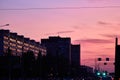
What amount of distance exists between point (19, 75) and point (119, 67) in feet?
234

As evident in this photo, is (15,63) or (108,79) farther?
(15,63)

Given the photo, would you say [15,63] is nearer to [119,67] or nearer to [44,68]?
[44,68]

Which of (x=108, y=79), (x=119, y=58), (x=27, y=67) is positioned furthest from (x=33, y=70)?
(x=119, y=58)

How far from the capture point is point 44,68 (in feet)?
452

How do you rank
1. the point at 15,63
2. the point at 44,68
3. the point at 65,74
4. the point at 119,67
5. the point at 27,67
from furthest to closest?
the point at 65,74 < the point at 44,68 < the point at 27,67 < the point at 15,63 < the point at 119,67

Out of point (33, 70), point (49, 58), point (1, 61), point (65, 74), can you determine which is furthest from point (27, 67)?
point (65, 74)

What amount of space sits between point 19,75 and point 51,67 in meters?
29.2

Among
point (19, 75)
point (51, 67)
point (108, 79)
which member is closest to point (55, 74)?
point (51, 67)

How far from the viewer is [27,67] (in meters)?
124

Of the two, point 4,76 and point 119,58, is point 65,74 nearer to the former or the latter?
point 4,76

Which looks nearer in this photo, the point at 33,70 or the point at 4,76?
the point at 4,76

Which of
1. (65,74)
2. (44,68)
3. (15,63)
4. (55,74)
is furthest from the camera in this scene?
(65,74)

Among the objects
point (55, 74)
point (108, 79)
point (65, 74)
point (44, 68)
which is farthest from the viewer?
point (65, 74)

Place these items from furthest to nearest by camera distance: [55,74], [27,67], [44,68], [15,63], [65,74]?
[65,74]
[55,74]
[44,68]
[27,67]
[15,63]
